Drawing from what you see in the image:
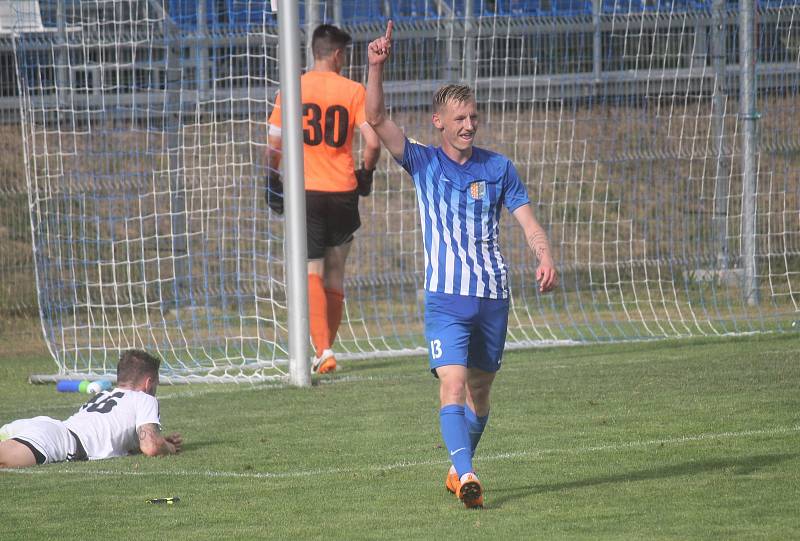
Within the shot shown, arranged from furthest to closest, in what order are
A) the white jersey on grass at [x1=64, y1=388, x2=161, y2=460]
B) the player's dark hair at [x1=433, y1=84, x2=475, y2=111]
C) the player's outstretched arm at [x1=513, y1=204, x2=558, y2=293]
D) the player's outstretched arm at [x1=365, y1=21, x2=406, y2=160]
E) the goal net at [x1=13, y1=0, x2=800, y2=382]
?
the goal net at [x1=13, y1=0, x2=800, y2=382] → the white jersey on grass at [x1=64, y1=388, x2=161, y2=460] → the player's dark hair at [x1=433, y1=84, x2=475, y2=111] → the player's outstretched arm at [x1=365, y1=21, x2=406, y2=160] → the player's outstretched arm at [x1=513, y1=204, x2=558, y2=293]

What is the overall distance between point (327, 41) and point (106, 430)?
437 centimetres

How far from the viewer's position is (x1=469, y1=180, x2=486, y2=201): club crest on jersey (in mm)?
6012

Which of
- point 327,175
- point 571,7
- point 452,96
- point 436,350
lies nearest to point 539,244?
point 436,350

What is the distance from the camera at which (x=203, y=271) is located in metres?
13.7

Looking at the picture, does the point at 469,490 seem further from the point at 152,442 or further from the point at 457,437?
the point at 152,442

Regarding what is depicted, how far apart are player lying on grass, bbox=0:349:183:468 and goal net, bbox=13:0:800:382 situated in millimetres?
4974

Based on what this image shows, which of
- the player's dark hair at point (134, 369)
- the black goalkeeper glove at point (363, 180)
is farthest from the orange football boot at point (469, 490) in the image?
the black goalkeeper glove at point (363, 180)

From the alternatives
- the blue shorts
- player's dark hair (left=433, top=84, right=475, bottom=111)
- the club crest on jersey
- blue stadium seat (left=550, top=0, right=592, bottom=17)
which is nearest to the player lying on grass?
the blue shorts

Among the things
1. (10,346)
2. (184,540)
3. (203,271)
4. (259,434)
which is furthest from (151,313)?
(184,540)

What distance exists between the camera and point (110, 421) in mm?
7430

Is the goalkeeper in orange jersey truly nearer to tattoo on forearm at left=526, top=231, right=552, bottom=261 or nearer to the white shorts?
the white shorts

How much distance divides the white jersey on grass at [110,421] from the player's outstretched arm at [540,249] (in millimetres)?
2499

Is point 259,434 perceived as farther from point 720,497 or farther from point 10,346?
point 10,346

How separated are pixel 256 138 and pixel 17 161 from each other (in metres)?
2.62
